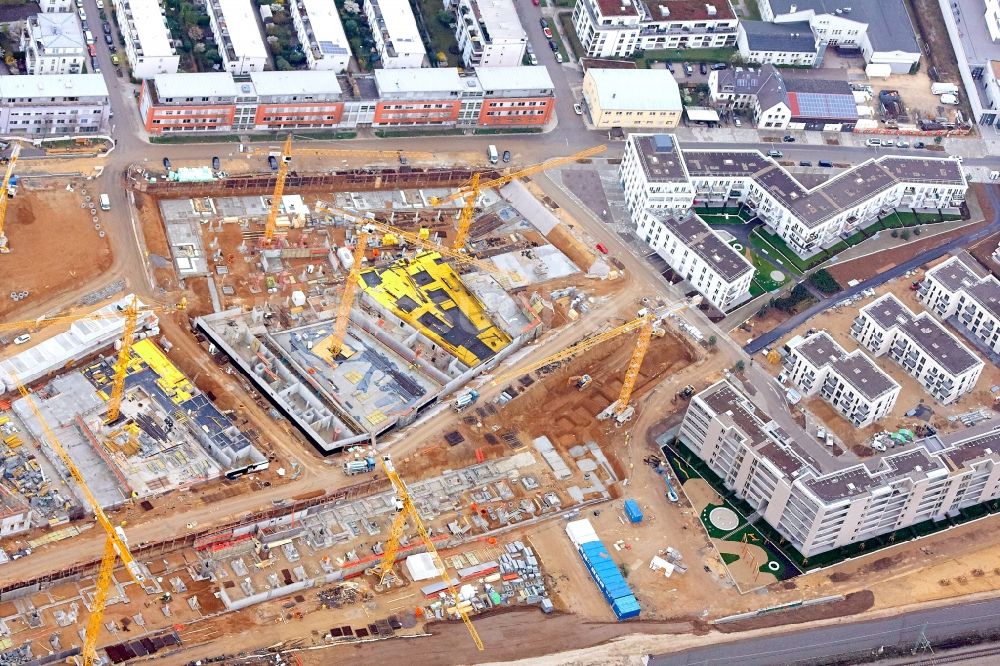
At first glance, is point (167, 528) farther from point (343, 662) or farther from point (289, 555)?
point (343, 662)

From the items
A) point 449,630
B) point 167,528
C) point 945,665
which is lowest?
point 945,665

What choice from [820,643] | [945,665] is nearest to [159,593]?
[820,643]

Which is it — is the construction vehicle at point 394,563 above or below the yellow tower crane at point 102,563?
below

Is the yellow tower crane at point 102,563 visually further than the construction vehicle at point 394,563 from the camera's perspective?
No

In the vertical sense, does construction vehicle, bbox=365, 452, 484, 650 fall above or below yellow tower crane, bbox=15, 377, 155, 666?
below

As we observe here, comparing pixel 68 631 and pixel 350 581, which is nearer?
pixel 68 631

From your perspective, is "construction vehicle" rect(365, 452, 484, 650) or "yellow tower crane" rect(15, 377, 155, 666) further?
"construction vehicle" rect(365, 452, 484, 650)

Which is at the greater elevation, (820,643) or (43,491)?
(43,491)
